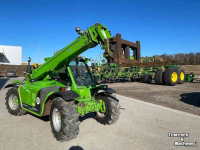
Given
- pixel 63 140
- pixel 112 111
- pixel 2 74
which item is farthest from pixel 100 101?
pixel 2 74

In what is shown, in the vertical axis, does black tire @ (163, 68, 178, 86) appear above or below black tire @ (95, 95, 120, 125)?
above

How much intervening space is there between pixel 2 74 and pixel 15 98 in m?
32.9

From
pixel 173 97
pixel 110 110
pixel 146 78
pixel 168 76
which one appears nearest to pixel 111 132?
pixel 110 110

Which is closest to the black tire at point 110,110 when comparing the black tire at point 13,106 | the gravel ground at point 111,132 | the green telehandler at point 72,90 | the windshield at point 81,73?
the green telehandler at point 72,90

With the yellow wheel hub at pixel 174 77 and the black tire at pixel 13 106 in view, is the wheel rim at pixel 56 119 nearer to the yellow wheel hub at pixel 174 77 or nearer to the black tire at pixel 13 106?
the black tire at pixel 13 106

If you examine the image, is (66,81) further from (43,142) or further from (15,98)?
(15,98)

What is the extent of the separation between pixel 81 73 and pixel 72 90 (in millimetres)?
781

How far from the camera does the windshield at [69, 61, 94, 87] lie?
16.4 feet

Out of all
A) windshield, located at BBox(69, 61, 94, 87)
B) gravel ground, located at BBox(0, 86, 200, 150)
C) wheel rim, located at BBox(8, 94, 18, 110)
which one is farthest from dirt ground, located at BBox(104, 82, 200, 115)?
wheel rim, located at BBox(8, 94, 18, 110)

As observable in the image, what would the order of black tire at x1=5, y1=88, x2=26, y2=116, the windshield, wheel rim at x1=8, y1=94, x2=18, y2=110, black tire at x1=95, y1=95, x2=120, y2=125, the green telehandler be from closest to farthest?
the green telehandler, black tire at x1=95, y1=95, x2=120, y2=125, the windshield, black tire at x1=5, y1=88, x2=26, y2=116, wheel rim at x1=8, y1=94, x2=18, y2=110

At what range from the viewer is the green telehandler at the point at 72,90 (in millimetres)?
3891

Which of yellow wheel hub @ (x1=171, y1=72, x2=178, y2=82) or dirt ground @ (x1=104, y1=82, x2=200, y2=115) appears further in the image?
yellow wheel hub @ (x1=171, y1=72, x2=178, y2=82)

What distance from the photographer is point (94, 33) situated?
4.18m

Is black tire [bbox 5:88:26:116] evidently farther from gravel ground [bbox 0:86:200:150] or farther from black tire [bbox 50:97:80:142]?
black tire [bbox 50:97:80:142]
